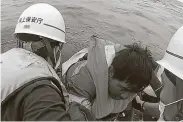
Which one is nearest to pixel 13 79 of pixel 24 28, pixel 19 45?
pixel 19 45

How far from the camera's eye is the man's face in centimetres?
306

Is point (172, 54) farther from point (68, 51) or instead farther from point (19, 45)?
point (68, 51)

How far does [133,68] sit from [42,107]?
52.1 inches

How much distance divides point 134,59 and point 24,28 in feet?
3.34

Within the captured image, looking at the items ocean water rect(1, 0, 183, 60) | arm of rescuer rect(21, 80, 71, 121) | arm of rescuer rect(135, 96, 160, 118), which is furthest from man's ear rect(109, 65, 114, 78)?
ocean water rect(1, 0, 183, 60)

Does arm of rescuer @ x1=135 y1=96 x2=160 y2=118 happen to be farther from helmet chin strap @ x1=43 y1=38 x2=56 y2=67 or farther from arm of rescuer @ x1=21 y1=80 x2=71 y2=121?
arm of rescuer @ x1=21 y1=80 x2=71 y2=121

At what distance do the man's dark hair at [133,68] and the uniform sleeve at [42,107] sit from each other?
117 centimetres

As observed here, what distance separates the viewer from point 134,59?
3.08 meters

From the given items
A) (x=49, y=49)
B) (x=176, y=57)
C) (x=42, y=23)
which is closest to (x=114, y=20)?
(x=176, y=57)

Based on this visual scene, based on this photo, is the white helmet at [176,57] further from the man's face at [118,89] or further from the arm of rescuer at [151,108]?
the arm of rescuer at [151,108]

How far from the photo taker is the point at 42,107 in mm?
1878

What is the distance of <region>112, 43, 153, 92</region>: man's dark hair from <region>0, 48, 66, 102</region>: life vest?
0.91 meters

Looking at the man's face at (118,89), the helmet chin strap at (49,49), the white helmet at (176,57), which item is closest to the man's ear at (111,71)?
the man's face at (118,89)

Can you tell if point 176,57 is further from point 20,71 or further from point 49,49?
point 20,71
